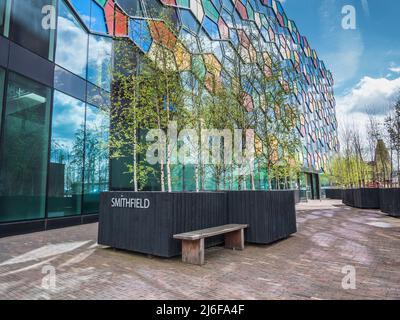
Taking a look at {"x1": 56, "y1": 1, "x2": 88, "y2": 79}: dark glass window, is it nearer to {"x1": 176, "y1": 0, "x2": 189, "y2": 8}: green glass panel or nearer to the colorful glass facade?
the colorful glass facade

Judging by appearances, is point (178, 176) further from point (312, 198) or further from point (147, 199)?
point (312, 198)

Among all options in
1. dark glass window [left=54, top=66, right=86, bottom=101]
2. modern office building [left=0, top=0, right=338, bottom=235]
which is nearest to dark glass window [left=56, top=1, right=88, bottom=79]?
modern office building [left=0, top=0, right=338, bottom=235]

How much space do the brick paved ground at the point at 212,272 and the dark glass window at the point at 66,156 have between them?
3.21 meters

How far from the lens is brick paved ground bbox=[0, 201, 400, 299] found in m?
3.76

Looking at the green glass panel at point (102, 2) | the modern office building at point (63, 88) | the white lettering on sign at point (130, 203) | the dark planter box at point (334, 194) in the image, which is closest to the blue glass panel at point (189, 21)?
the modern office building at point (63, 88)

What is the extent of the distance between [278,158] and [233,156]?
5.20 ft

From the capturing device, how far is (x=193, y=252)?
17.8 ft

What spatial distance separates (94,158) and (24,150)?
3404 millimetres

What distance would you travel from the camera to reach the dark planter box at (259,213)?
23.5 feet

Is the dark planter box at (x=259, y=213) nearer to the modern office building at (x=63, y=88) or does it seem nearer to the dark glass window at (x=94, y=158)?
the modern office building at (x=63, y=88)

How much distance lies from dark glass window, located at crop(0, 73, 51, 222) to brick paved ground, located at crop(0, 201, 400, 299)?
1.76 metres

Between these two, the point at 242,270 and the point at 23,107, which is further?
the point at 23,107

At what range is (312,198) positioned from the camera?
122ft

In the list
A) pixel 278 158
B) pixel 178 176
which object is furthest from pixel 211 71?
pixel 178 176
